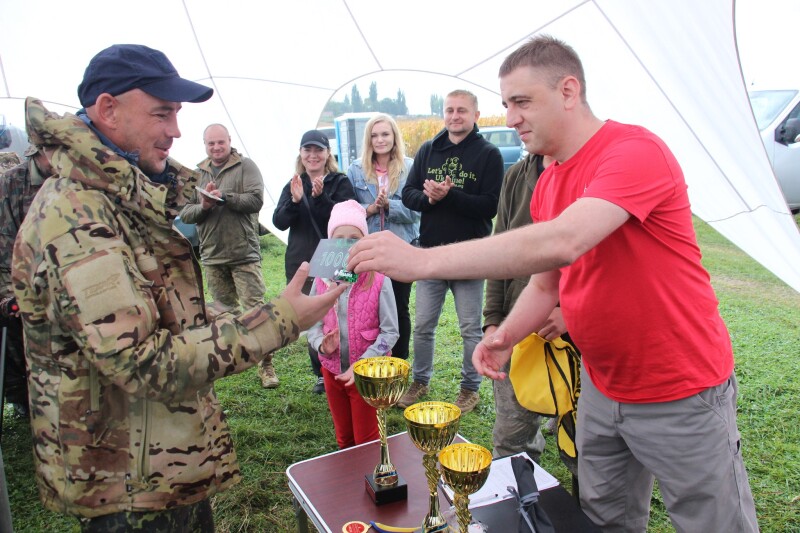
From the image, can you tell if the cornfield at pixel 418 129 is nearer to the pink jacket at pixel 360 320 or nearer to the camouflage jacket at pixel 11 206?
the camouflage jacket at pixel 11 206

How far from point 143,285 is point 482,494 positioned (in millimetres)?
1241

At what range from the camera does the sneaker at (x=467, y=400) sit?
3973mm

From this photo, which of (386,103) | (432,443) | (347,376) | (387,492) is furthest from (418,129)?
(432,443)

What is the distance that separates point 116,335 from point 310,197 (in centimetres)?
304

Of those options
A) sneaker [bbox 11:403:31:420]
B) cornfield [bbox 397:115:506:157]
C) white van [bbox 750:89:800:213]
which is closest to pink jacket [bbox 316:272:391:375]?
sneaker [bbox 11:403:31:420]

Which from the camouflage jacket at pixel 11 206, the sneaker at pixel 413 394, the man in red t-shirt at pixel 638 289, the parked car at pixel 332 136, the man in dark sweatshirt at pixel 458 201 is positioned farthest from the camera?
the parked car at pixel 332 136

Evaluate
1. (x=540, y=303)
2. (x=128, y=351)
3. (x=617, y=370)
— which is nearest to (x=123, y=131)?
(x=128, y=351)

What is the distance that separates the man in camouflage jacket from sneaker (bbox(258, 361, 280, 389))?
2.98m

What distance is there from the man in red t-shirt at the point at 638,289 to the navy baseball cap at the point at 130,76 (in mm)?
680

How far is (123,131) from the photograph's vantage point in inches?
60.2

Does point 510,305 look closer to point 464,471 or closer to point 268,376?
point 464,471

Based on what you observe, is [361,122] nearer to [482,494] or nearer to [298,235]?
[298,235]

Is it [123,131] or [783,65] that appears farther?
[783,65]

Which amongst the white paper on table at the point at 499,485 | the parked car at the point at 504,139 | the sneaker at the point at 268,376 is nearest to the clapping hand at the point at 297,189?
the sneaker at the point at 268,376
